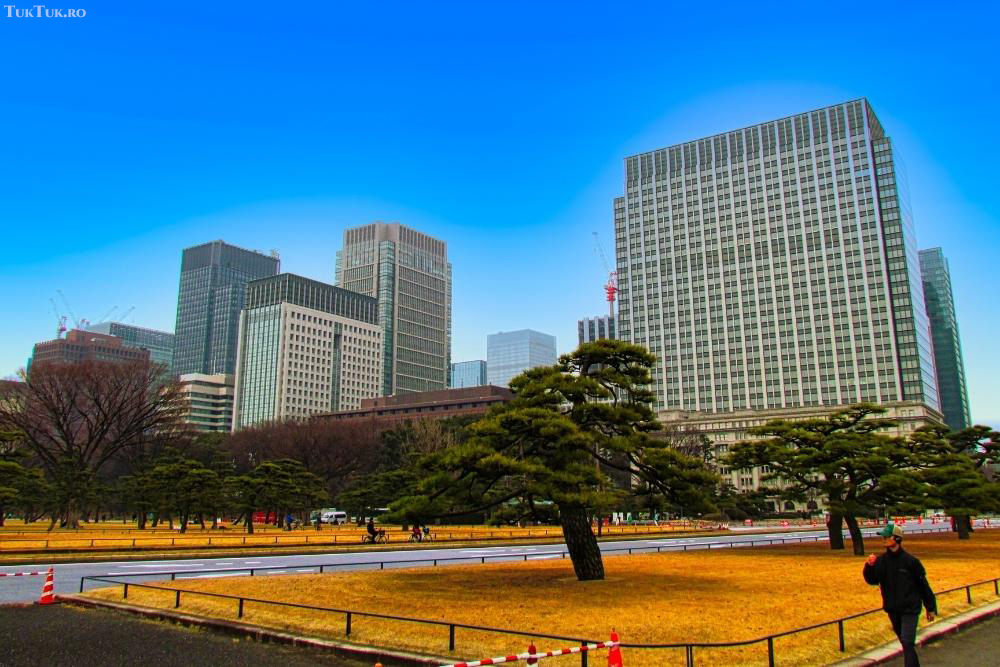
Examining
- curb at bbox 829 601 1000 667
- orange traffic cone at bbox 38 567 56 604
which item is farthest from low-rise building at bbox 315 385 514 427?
curb at bbox 829 601 1000 667

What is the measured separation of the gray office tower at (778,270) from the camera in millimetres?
134125

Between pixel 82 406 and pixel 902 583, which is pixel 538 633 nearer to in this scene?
pixel 902 583

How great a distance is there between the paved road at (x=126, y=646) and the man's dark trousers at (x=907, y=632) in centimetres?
804

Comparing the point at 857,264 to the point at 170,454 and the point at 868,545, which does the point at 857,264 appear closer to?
the point at 868,545

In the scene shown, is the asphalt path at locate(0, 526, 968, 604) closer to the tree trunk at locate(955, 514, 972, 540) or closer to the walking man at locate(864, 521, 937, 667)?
the walking man at locate(864, 521, 937, 667)

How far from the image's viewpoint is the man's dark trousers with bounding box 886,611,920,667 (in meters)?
9.50

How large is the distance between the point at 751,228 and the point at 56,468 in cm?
13280

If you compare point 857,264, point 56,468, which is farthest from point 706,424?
point 56,468

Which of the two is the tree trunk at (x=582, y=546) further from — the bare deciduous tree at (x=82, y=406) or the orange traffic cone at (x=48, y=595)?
the bare deciduous tree at (x=82, y=406)

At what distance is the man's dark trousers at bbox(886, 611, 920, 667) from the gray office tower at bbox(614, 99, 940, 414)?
136 meters

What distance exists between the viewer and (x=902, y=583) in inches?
385

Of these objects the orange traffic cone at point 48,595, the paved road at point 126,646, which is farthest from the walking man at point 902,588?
the orange traffic cone at point 48,595

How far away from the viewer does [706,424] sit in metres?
144

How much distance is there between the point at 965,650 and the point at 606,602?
23.9ft
